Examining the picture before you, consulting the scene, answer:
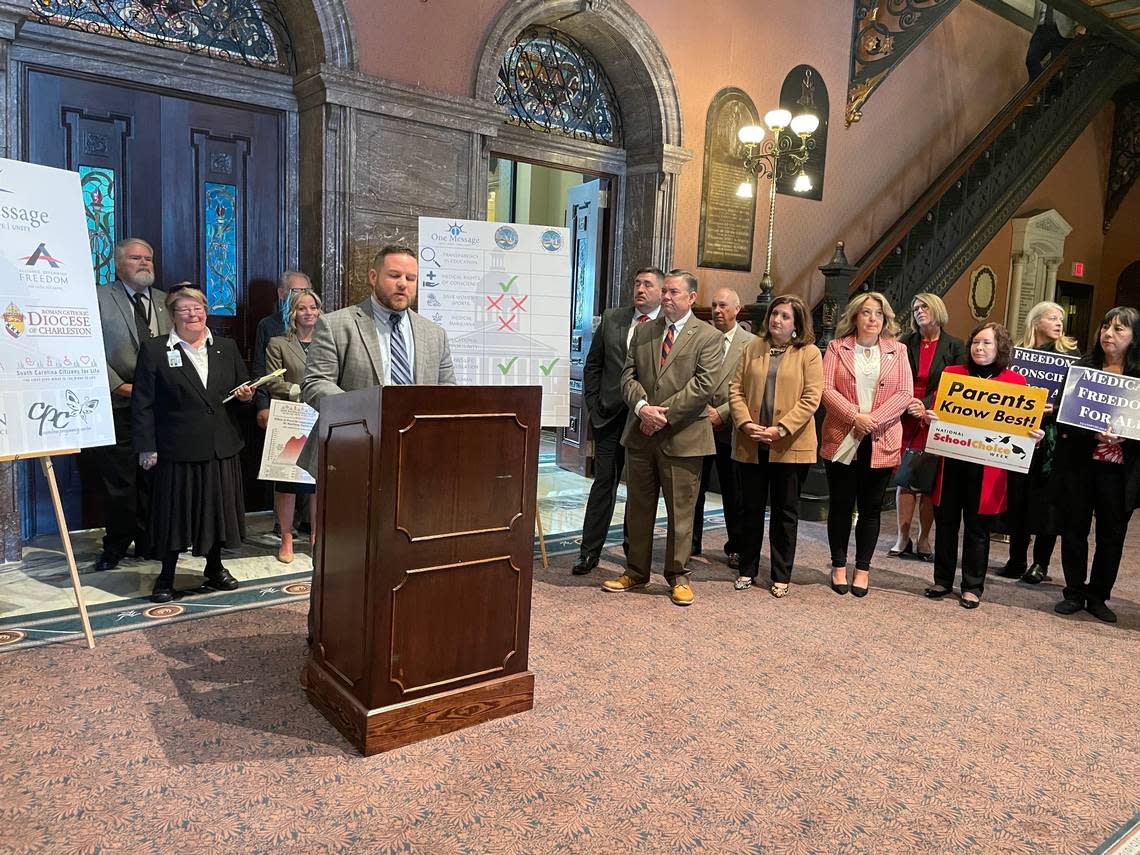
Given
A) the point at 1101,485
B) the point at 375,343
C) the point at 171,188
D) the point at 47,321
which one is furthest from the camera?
the point at 171,188

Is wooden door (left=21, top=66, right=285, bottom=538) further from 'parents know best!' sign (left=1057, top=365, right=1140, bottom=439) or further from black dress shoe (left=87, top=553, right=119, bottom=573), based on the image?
'parents know best!' sign (left=1057, top=365, right=1140, bottom=439)

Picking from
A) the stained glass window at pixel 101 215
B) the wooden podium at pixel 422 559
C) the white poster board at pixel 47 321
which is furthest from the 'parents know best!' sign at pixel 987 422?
the stained glass window at pixel 101 215

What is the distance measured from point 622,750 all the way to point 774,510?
199 cm

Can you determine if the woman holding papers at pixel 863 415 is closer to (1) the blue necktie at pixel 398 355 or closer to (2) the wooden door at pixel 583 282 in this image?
(1) the blue necktie at pixel 398 355

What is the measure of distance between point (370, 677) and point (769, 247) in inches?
225

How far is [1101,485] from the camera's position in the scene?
3840mm

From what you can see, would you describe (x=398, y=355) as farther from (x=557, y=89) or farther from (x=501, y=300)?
(x=557, y=89)

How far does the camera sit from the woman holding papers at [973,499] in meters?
3.99

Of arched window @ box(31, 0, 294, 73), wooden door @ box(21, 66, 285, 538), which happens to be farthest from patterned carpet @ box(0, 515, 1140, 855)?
arched window @ box(31, 0, 294, 73)

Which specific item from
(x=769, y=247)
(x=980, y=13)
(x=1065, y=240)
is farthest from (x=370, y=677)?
(x=1065, y=240)

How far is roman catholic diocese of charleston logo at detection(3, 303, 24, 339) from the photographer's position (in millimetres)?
2977

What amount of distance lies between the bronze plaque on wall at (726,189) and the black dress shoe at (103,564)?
5.03 meters

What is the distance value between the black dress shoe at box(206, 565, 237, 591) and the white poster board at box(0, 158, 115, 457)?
0.84 metres

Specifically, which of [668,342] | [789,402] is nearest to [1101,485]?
[789,402]
